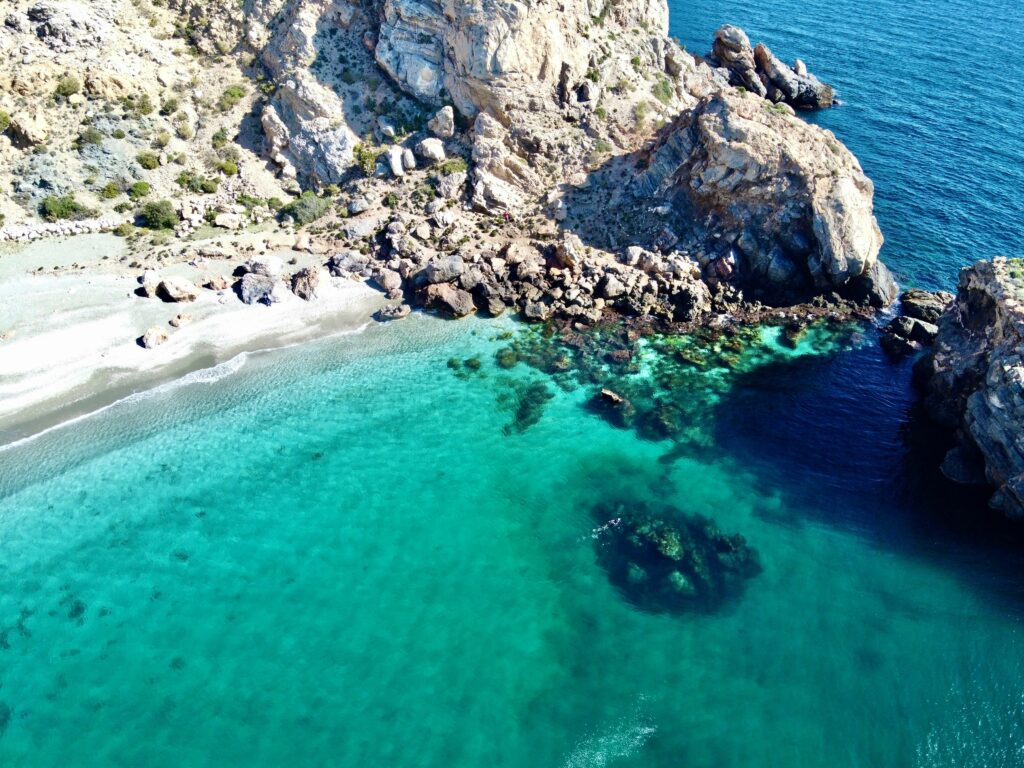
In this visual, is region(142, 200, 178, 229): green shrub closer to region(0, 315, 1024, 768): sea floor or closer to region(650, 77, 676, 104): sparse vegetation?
region(0, 315, 1024, 768): sea floor

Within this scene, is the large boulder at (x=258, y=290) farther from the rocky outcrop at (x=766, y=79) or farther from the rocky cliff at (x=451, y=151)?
the rocky outcrop at (x=766, y=79)

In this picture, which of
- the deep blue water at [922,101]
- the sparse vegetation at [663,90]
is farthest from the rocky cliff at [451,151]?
the deep blue water at [922,101]

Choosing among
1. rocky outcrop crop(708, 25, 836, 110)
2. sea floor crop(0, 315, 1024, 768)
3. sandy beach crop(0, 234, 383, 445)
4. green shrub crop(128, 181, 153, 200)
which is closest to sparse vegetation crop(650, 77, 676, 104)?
rocky outcrop crop(708, 25, 836, 110)

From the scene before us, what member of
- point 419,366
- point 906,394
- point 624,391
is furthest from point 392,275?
point 906,394

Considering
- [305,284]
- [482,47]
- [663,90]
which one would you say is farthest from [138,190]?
[663,90]

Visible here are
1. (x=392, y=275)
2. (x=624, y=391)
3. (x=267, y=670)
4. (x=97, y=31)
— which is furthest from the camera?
(x=97, y=31)

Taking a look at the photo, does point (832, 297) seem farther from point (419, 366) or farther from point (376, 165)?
point (376, 165)
